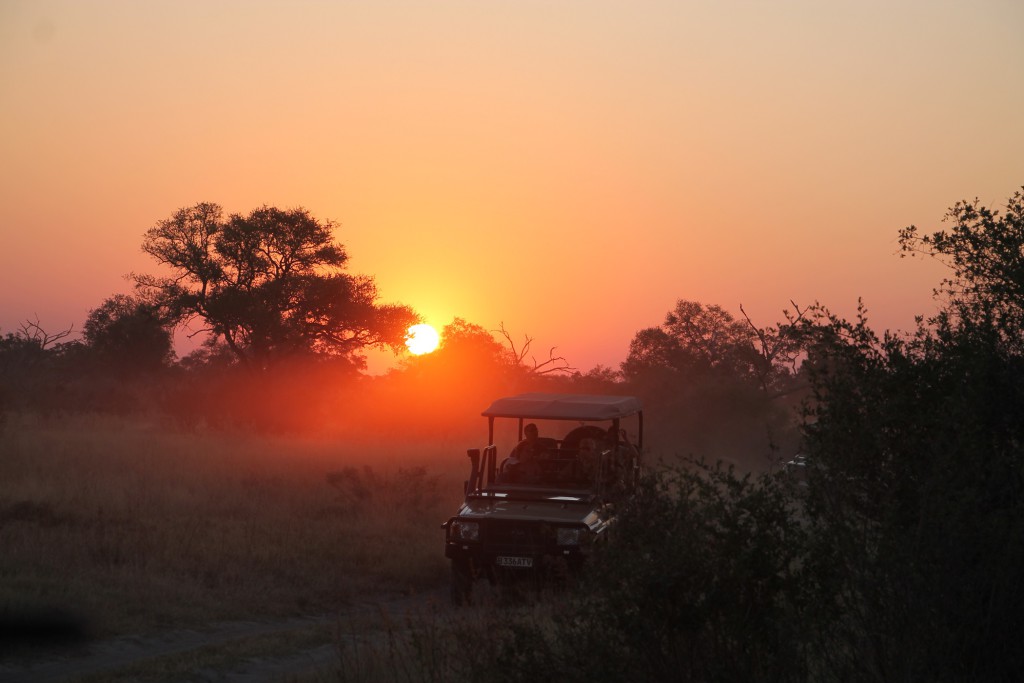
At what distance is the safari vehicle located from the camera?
10875mm

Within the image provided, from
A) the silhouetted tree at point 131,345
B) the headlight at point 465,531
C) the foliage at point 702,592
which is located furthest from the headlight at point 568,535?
the silhouetted tree at point 131,345

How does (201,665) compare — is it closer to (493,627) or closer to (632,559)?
(493,627)

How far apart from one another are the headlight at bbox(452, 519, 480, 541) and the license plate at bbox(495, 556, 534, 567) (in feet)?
1.05

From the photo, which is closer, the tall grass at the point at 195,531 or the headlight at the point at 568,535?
the headlight at the point at 568,535

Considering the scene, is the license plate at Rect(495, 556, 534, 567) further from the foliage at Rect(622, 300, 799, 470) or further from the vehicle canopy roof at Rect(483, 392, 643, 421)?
the foliage at Rect(622, 300, 799, 470)

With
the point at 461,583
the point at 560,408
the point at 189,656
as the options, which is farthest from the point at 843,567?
the point at 560,408

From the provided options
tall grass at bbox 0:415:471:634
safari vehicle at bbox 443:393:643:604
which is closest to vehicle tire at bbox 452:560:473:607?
safari vehicle at bbox 443:393:643:604

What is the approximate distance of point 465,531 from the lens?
1124 cm

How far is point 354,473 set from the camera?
20203 millimetres

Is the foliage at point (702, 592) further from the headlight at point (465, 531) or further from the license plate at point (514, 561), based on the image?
the headlight at point (465, 531)

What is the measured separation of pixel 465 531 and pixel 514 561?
0.62 meters

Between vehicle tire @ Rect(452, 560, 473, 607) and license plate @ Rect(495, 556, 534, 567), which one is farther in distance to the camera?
vehicle tire @ Rect(452, 560, 473, 607)

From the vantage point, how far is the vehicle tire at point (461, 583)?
1134 cm

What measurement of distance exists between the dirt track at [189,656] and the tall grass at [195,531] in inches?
15.5
